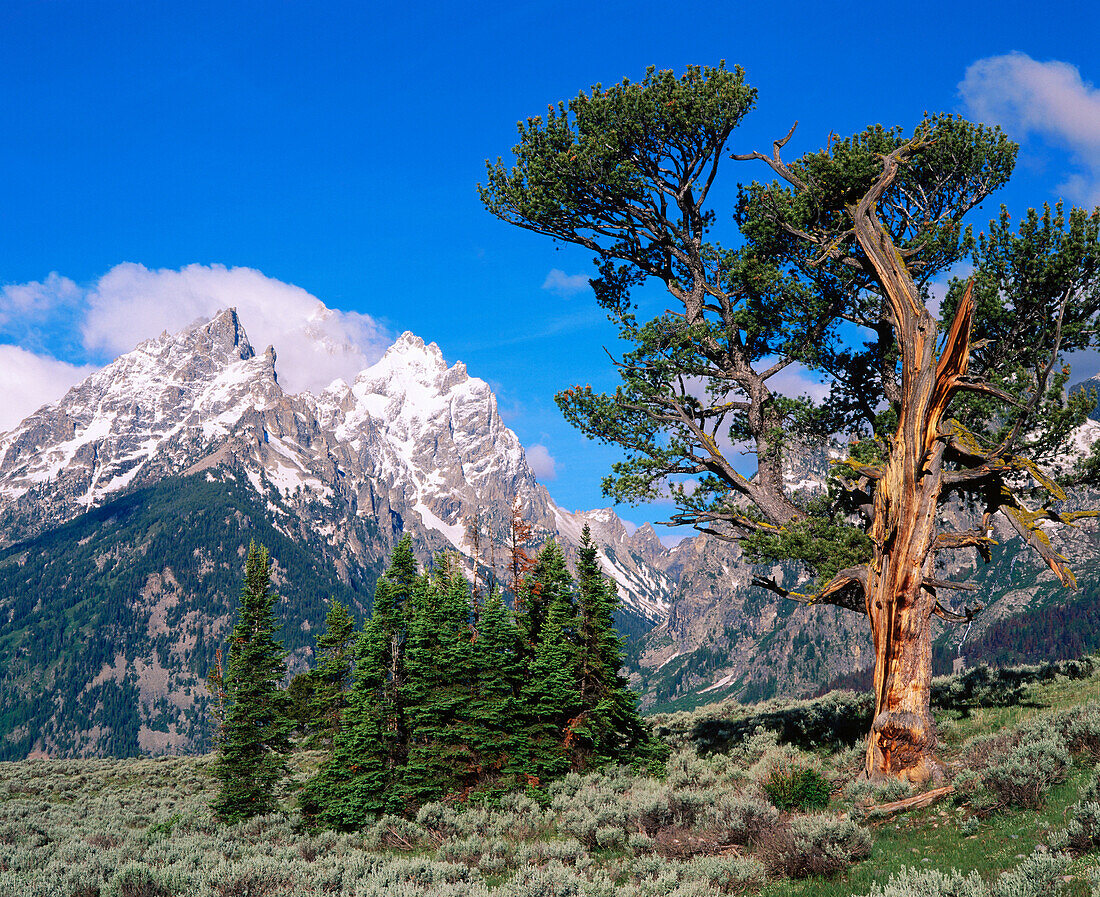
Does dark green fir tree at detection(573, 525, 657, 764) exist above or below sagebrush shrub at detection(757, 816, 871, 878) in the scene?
above

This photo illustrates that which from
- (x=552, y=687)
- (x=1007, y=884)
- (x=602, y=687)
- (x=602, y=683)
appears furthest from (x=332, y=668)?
(x=1007, y=884)

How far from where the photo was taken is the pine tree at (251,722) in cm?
2862

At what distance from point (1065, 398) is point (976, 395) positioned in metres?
1.94

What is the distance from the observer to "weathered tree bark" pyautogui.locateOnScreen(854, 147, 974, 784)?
595 inches

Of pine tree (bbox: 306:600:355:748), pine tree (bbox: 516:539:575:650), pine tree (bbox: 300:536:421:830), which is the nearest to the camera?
pine tree (bbox: 300:536:421:830)

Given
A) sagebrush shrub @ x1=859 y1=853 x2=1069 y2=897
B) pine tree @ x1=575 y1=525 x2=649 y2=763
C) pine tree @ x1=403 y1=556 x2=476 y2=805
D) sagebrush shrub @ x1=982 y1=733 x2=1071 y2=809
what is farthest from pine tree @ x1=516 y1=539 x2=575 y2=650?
sagebrush shrub @ x1=859 y1=853 x2=1069 y2=897

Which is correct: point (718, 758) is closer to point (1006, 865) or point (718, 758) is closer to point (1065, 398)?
point (1006, 865)

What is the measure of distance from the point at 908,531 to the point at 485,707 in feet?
49.8

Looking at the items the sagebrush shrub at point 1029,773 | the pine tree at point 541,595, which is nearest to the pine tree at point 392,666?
the pine tree at point 541,595

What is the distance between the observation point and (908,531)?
1642cm

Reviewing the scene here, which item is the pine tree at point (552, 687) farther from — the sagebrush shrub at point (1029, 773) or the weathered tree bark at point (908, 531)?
the sagebrush shrub at point (1029, 773)

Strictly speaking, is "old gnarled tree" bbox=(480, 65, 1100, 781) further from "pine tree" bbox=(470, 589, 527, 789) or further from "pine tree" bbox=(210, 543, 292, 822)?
"pine tree" bbox=(210, 543, 292, 822)

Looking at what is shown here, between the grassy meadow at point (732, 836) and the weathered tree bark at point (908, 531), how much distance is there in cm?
107

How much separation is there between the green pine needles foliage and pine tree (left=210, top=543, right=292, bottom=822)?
15.4 ft
